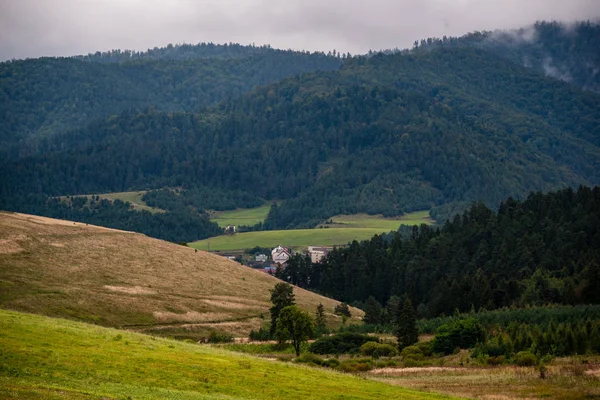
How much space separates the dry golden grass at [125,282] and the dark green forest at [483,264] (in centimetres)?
2096

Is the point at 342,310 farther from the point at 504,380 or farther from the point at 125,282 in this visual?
the point at 504,380

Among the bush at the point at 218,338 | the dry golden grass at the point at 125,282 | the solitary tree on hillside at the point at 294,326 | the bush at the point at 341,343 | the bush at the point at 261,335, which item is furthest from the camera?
the bush at the point at 261,335

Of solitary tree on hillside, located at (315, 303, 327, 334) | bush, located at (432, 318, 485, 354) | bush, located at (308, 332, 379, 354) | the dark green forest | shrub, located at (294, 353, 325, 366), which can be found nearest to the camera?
shrub, located at (294, 353, 325, 366)

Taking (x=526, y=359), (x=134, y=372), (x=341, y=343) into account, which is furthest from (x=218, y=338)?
(x=134, y=372)

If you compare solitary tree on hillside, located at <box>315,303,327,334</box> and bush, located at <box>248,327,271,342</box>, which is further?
solitary tree on hillside, located at <box>315,303,327,334</box>

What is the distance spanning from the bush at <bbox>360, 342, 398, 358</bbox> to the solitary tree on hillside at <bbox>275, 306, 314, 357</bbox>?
5963 mm

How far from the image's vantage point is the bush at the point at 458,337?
90.0 meters

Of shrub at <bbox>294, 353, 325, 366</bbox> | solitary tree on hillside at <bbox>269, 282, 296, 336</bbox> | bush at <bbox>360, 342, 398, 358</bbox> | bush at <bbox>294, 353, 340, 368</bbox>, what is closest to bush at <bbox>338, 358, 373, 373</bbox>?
bush at <bbox>294, 353, 340, 368</bbox>

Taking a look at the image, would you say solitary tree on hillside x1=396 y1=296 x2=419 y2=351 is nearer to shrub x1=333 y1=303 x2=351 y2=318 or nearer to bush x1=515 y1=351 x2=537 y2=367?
bush x1=515 y1=351 x2=537 y2=367

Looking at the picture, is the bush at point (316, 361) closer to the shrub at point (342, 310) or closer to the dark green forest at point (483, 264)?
the dark green forest at point (483, 264)

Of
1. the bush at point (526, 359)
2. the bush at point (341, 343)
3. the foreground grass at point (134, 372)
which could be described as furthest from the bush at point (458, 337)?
the foreground grass at point (134, 372)

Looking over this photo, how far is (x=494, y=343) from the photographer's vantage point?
83.1m

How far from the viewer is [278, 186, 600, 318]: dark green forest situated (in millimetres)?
126812

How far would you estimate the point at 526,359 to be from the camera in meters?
74.3
